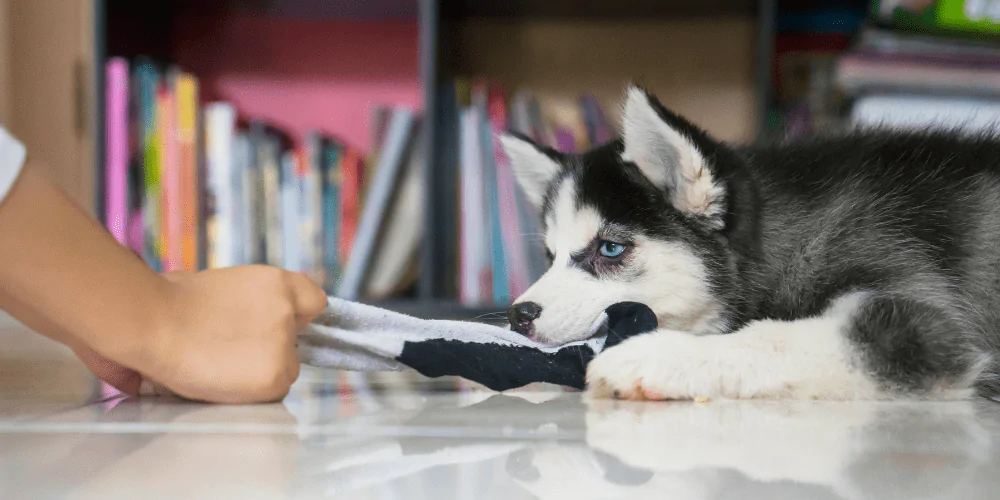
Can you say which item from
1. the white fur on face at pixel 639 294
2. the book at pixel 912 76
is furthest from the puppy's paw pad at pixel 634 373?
the book at pixel 912 76

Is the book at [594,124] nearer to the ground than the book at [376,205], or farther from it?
farther from it

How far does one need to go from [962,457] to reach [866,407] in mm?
290

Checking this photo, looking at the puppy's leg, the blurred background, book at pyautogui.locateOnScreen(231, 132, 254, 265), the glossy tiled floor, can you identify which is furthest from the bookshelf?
the glossy tiled floor

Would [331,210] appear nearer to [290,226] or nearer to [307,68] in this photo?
[290,226]

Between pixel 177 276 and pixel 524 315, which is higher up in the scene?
pixel 177 276

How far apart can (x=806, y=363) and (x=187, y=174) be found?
6.27 feet

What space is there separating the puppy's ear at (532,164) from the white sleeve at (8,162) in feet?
3.04

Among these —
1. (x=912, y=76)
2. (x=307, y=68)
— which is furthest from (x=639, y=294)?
(x=307, y=68)

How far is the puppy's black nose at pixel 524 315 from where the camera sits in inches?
46.2

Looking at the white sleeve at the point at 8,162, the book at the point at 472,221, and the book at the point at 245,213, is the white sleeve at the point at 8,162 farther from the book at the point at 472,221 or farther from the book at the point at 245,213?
the book at the point at 245,213

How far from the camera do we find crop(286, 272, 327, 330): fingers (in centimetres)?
91

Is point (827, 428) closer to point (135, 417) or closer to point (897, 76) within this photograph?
point (135, 417)

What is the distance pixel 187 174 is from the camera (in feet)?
7.93

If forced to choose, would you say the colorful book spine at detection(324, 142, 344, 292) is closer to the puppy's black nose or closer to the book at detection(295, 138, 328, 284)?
the book at detection(295, 138, 328, 284)
